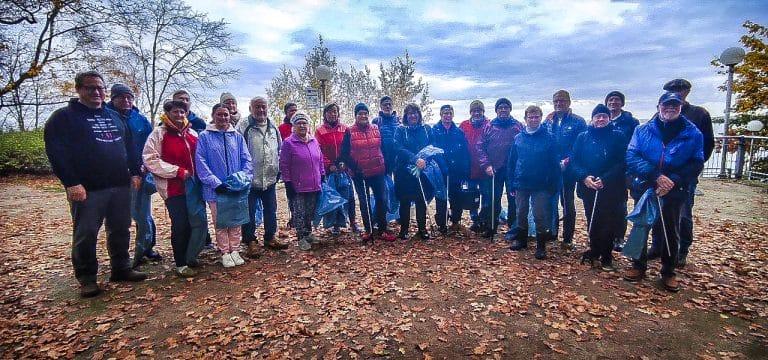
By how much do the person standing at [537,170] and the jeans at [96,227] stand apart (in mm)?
4603

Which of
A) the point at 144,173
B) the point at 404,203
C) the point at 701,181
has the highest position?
the point at 144,173

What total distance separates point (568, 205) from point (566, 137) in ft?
3.13

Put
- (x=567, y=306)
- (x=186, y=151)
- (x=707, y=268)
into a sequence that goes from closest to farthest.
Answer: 1. (x=567, y=306)
2. (x=186, y=151)
3. (x=707, y=268)

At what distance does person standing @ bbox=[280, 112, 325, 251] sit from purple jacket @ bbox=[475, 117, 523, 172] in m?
2.42

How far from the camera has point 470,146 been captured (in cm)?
579

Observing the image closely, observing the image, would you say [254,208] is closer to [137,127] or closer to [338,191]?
[338,191]

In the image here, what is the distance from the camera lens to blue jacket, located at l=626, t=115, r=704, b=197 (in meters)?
3.54

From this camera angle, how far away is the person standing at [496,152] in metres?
5.43

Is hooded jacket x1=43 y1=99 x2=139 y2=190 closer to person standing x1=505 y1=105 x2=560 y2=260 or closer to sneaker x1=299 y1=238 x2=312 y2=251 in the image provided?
sneaker x1=299 y1=238 x2=312 y2=251

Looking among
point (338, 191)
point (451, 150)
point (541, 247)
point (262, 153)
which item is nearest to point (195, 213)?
point (262, 153)

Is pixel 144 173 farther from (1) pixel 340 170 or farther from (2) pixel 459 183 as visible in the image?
(2) pixel 459 183

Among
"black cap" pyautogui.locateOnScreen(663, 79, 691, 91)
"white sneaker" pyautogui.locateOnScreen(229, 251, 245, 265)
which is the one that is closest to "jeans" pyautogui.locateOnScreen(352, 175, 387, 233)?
"white sneaker" pyautogui.locateOnScreen(229, 251, 245, 265)

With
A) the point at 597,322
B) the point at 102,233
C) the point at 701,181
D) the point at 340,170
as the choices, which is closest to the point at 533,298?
the point at 597,322

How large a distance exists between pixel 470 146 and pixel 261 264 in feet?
11.5
